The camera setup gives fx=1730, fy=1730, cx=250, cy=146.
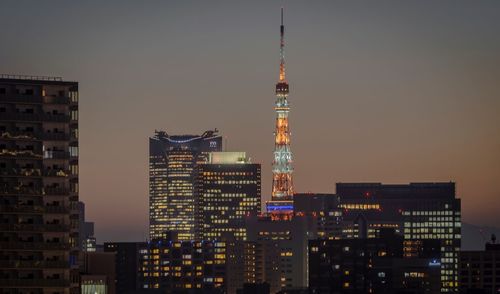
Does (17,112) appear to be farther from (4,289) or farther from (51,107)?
(4,289)

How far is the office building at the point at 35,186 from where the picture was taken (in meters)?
105

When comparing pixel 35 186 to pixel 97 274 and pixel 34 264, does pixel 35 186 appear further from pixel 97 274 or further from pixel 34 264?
pixel 97 274

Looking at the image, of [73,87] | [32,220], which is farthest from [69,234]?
[73,87]

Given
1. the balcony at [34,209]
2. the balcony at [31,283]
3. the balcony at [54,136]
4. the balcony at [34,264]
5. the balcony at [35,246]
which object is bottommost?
the balcony at [31,283]

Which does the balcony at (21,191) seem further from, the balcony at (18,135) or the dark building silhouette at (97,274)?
the dark building silhouette at (97,274)

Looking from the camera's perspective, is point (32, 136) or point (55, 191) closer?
point (32, 136)

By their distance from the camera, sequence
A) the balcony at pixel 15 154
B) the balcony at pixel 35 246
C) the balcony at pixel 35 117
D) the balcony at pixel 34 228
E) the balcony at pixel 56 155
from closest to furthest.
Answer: the balcony at pixel 35 246 < the balcony at pixel 35 117 < the balcony at pixel 34 228 < the balcony at pixel 15 154 < the balcony at pixel 56 155

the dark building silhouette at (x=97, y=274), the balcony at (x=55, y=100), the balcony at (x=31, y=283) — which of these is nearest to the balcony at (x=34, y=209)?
the balcony at (x=31, y=283)

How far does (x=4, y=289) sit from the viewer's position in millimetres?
105062

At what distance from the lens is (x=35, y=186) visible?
10619cm

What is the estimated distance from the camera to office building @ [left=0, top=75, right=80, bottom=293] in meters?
105

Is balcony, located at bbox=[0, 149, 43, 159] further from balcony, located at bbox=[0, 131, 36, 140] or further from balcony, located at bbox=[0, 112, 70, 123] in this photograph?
balcony, located at bbox=[0, 112, 70, 123]

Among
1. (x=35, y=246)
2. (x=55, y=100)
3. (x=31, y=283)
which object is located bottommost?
(x=31, y=283)

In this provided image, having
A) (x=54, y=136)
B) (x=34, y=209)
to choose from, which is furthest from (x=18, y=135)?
(x=34, y=209)
